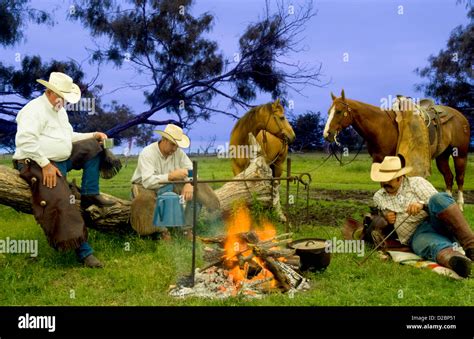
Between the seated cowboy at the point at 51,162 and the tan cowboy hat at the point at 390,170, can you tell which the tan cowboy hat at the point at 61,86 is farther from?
the tan cowboy hat at the point at 390,170

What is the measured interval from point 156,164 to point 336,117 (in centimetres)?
303

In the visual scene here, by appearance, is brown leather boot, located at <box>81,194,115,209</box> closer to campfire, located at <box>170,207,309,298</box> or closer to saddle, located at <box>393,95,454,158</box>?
campfire, located at <box>170,207,309,298</box>

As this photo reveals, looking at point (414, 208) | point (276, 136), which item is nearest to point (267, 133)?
point (276, 136)

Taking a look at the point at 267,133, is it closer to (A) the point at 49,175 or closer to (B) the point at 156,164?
(B) the point at 156,164

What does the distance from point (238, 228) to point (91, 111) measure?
599 cm

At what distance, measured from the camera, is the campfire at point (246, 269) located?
5.24 metres

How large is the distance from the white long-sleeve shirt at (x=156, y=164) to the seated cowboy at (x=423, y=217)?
241 centimetres

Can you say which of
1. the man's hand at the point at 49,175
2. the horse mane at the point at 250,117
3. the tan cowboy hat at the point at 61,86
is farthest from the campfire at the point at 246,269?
the horse mane at the point at 250,117

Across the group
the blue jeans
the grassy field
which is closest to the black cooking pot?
the grassy field

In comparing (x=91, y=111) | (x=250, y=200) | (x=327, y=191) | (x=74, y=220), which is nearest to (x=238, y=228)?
(x=74, y=220)

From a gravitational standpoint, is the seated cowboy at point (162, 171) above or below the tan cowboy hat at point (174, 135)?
below

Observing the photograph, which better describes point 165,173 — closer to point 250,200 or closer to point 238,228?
point 238,228

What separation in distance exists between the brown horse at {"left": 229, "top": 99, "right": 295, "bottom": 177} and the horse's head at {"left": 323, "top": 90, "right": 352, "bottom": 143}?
0.87m

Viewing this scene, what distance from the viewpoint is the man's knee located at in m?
5.93
